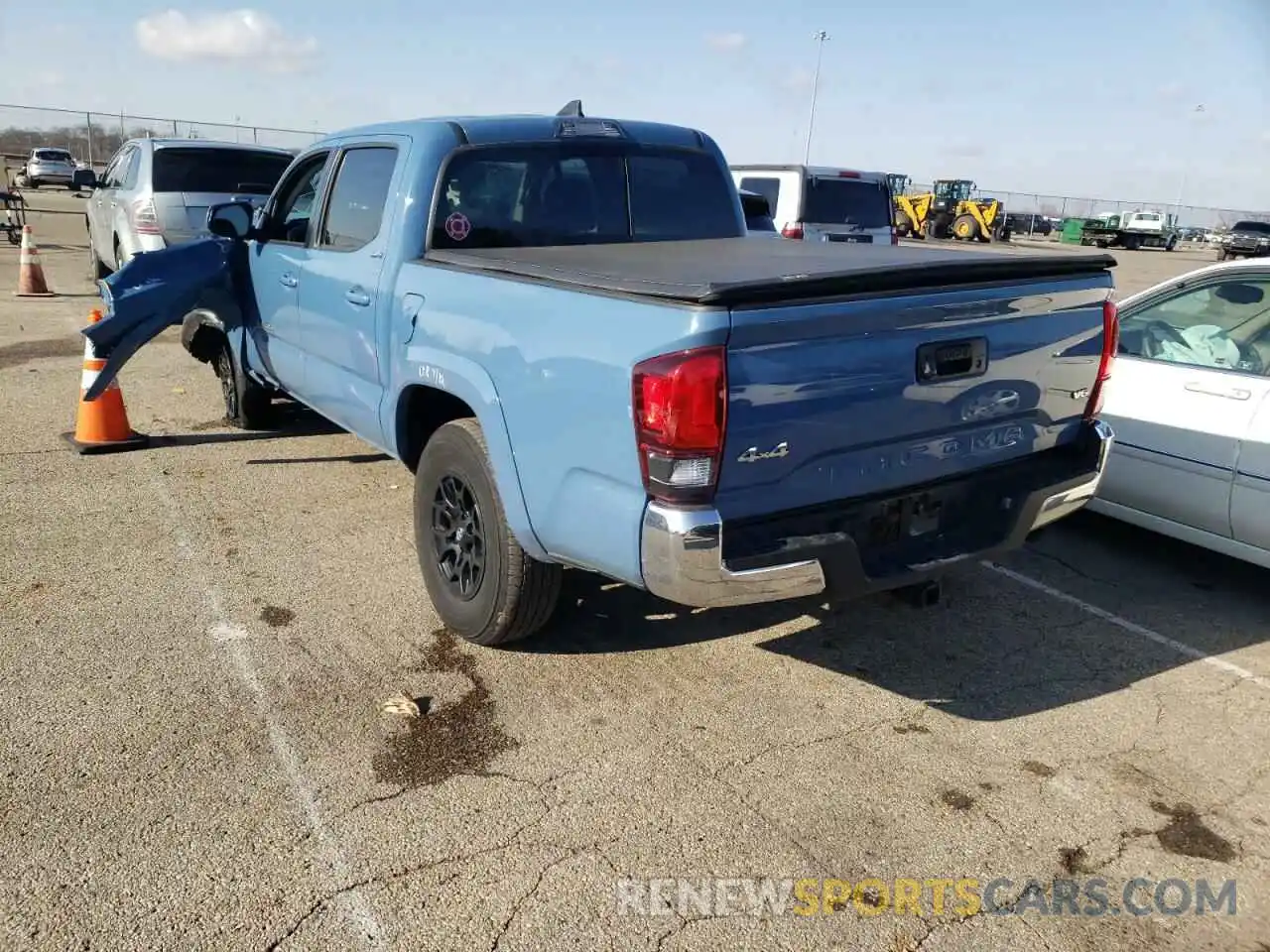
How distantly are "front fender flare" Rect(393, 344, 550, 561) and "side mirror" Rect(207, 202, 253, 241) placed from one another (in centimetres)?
255

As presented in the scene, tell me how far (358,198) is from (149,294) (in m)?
1.98

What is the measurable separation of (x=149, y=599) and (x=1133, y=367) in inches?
189

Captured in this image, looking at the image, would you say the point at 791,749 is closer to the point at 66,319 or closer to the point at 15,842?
the point at 15,842

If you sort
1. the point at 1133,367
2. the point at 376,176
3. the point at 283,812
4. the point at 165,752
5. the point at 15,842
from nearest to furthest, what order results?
the point at 15,842
the point at 283,812
the point at 165,752
the point at 376,176
the point at 1133,367

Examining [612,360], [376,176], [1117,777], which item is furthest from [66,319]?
[1117,777]

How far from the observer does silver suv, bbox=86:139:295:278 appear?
9852 millimetres

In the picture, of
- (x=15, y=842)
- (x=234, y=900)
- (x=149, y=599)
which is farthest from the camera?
(x=149, y=599)

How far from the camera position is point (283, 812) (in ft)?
9.32

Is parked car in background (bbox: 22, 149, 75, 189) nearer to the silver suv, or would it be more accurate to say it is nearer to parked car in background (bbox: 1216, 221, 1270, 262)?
the silver suv

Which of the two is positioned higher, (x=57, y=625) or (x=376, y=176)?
(x=376, y=176)

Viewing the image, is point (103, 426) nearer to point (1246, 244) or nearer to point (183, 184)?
point (183, 184)

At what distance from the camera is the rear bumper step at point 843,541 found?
277 centimetres

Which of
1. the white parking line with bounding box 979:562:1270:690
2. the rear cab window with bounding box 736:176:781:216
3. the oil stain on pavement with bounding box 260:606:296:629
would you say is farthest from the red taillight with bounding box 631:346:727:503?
the rear cab window with bounding box 736:176:781:216

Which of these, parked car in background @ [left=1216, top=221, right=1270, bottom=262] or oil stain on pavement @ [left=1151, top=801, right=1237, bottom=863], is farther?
parked car in background @ [left=1216, top=221, right=1270, bottom=262]
